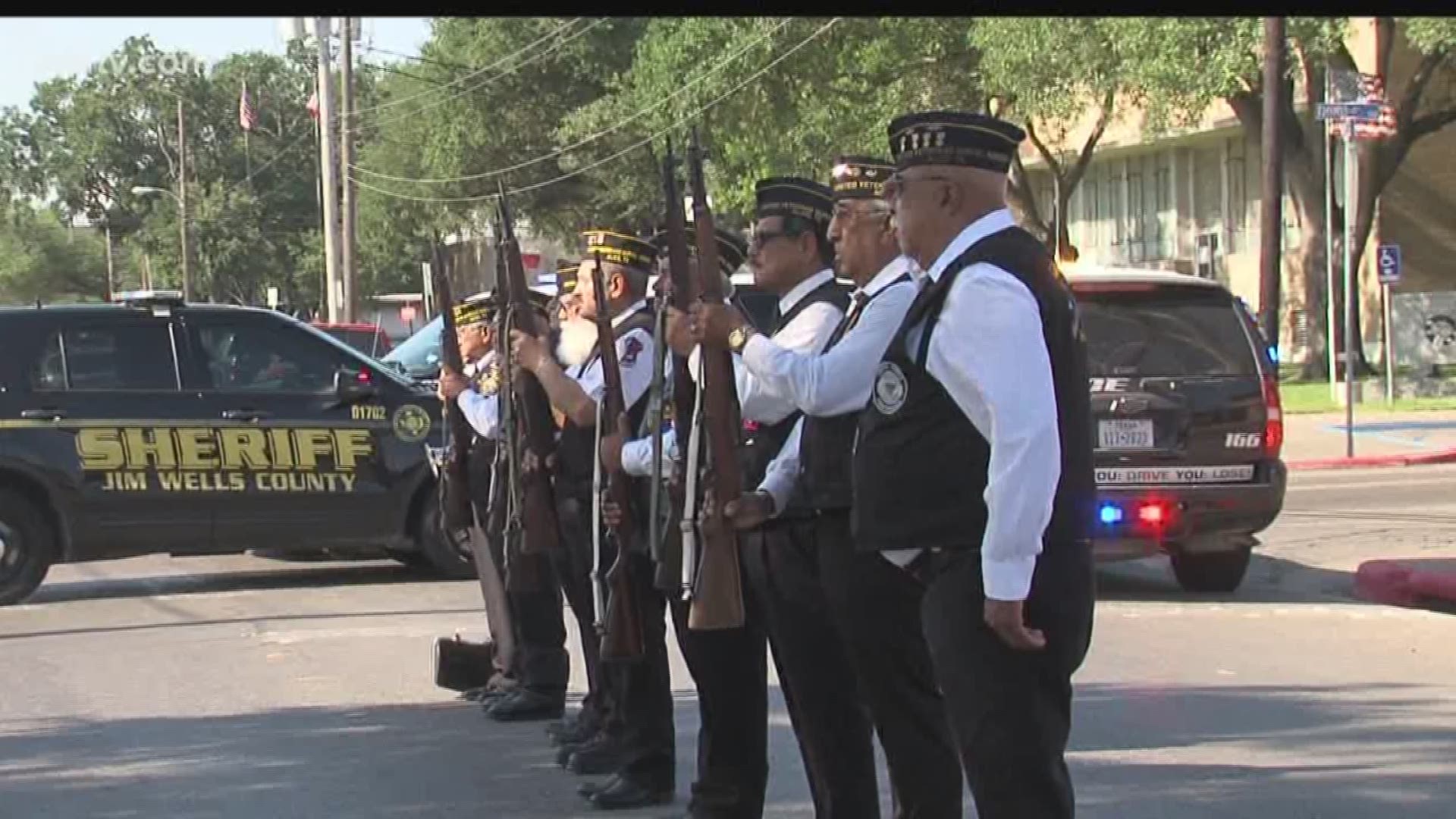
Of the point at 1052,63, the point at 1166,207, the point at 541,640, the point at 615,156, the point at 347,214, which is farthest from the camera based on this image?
the point at 615,156

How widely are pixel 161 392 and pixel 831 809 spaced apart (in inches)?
315

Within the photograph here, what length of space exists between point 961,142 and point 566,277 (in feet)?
13.5

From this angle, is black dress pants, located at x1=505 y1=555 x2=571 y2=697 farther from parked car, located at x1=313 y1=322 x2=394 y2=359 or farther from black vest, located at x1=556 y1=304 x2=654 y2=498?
parked car, located at x1=313 y1=322 x2=394 y2=359

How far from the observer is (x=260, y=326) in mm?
12953

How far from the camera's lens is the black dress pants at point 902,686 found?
5.13 m

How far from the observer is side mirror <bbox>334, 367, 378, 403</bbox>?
12.9 m

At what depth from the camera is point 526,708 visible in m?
8.64

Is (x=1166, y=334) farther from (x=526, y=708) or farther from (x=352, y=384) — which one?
(x=352, y=384)

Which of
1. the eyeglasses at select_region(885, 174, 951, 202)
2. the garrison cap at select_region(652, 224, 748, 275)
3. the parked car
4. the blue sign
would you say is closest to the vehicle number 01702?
the garrison cap at select_region(652, 224, 748, 275)

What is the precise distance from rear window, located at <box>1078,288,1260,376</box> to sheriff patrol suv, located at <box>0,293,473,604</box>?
170 inches

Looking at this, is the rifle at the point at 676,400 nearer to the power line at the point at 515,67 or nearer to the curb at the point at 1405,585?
the curb at the point at 1405,585

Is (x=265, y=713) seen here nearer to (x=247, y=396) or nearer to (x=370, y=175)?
(x=247, y=396)

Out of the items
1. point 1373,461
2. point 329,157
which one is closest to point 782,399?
point 1373,461

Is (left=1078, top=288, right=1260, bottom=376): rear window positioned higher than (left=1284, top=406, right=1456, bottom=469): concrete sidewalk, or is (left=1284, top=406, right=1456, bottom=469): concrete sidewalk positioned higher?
(left=1078, top=288, right=1260, bottom=376): rear window
